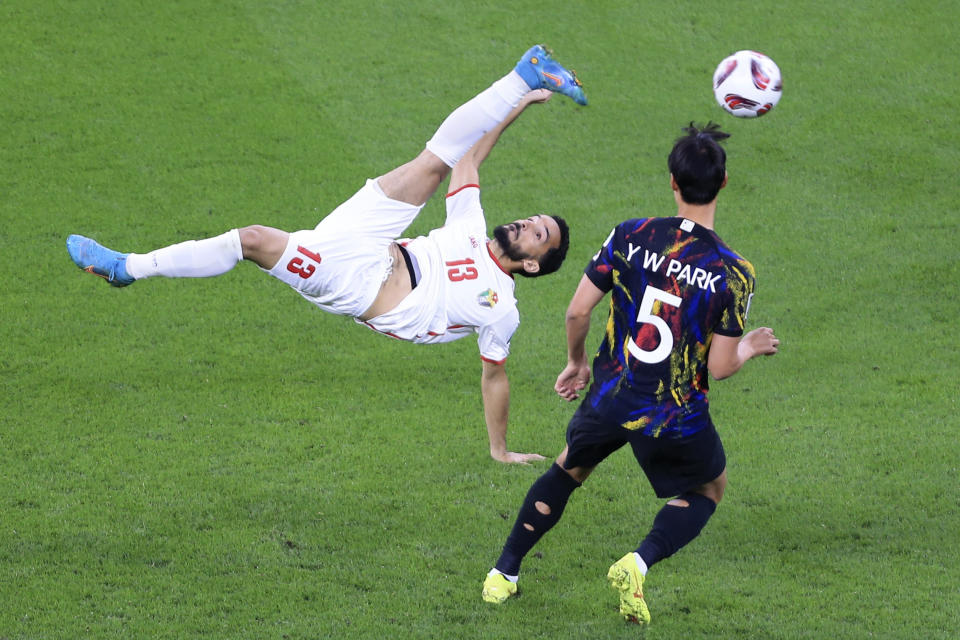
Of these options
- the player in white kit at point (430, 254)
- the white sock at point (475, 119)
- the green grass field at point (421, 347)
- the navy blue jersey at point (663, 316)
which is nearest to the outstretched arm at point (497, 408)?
the player in white kit at point (430, 254)

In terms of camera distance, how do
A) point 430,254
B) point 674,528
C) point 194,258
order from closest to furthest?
point 674,528
point 194,258
point 430,254

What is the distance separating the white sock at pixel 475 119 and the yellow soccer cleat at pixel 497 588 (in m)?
2.28

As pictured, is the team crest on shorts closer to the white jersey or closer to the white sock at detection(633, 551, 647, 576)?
the white jersey

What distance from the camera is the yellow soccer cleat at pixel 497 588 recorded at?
5.49m

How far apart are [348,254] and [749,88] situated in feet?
8.44

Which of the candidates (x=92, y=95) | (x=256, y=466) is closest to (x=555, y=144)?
(x=92, y=95)

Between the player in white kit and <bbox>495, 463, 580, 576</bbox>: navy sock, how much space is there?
129 centimetres

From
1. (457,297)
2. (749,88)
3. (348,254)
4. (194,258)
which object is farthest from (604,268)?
(749,88)

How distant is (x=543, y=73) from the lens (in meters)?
6.28

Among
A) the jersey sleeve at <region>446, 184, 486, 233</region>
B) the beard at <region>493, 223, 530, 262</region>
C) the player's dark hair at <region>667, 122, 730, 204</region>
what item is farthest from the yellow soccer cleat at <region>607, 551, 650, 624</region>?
the jersey sleeve at <region>446, 184, 486, 233</region>

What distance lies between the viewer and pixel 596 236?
10094 millimetres

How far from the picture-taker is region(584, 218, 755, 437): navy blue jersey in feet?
15.1

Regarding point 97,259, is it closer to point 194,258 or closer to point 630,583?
point 194,258

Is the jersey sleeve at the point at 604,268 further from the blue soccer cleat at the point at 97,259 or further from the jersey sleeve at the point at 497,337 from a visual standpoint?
the blue soccer cleat at the point at 97,259
